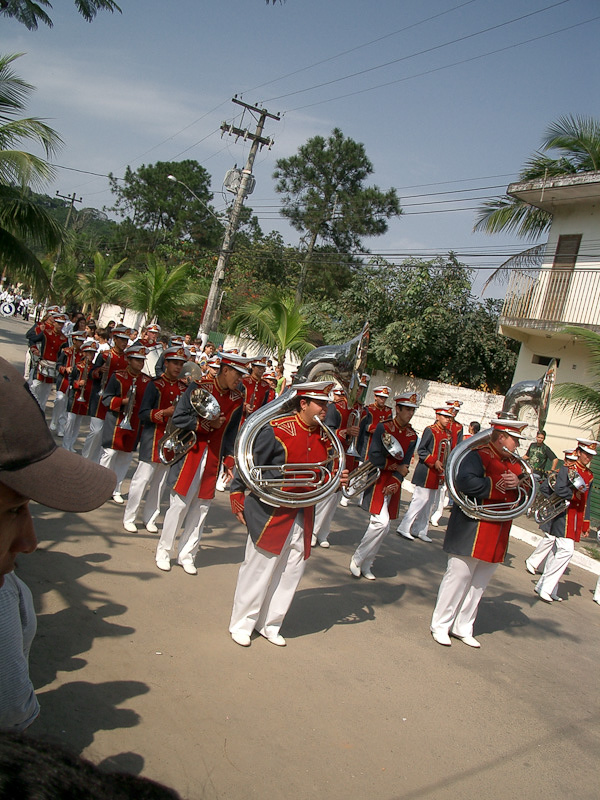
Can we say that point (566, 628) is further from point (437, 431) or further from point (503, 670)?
point (437, 431)

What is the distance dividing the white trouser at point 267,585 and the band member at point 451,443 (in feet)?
16.4

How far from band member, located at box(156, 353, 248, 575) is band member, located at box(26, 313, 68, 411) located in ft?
19.5

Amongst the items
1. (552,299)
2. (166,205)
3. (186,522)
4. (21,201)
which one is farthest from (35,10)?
(166,205)

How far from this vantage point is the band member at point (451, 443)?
9703 mm

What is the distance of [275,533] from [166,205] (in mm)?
51031

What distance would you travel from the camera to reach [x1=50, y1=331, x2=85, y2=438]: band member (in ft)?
32.6

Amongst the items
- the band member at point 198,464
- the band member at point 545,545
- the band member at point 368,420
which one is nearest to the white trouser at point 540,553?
the band member at point 545,545

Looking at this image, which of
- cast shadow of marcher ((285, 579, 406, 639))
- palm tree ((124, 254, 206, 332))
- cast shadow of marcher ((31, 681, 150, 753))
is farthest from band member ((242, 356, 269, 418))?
palm tree ((124, 254, 206, 332))

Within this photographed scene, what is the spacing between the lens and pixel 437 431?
9.45 metres

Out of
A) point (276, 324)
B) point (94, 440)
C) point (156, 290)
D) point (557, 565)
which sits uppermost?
point (156, 290)

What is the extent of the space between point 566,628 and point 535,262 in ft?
47.7

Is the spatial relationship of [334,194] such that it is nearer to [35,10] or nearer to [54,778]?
[35,10]

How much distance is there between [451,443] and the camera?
9445mm

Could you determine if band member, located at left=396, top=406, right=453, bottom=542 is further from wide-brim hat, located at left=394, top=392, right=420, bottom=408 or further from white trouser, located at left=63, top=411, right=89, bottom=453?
white trouser, located at left=63, top=411, right=89, bottom=453
